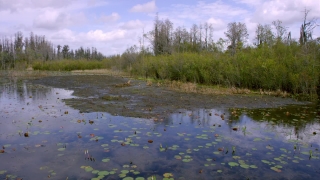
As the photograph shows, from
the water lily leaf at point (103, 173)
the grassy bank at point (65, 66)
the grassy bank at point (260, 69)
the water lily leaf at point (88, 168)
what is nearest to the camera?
the water lily leaf at point (103, 173)

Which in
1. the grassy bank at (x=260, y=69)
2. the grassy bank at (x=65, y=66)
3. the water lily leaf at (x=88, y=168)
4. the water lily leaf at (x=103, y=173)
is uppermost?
the grassy bank at (x=65, y=66)

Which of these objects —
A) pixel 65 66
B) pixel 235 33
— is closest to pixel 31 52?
pixel 65 66

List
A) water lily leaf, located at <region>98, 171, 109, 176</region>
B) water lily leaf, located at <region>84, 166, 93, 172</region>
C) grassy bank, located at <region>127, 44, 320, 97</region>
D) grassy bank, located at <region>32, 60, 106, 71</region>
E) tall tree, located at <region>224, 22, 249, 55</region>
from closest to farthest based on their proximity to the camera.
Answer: water lily leaf, located at <region>98, 171, 109, 176</region>, water lily leaf, located at <region>84, 166, 93, 172</region>, grassy bank, located at <region>127, 44, 320, 97</region>, tall tree, located at <region>224, 22, 249, 55</region>, grassy bank, located at <region>32, 60, 106, 71</region>

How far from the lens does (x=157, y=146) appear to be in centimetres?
644

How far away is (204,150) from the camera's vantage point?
6.18m

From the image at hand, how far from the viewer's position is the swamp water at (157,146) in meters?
4.97

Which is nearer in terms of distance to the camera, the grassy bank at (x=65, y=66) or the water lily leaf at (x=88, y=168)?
the water lily leaf at (x=88, y=168)

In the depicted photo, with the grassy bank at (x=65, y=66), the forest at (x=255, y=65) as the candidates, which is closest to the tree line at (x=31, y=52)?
the grassy bank at (x=65, y=66)

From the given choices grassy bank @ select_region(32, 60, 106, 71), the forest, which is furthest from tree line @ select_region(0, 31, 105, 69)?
the forest

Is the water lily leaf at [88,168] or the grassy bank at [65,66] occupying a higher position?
the grassy bank at [65,66]

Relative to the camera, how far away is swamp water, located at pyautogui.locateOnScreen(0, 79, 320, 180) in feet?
16.3

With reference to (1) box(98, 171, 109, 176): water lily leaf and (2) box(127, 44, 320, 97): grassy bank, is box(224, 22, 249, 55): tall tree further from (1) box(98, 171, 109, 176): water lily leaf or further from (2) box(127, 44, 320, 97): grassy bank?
(1) box(98, 171, 109, 176): water lily leaf

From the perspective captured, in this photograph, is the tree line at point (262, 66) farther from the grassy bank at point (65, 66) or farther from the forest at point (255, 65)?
the grassy bank at point (65, 66)

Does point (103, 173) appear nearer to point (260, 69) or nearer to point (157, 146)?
point (157, 146)
